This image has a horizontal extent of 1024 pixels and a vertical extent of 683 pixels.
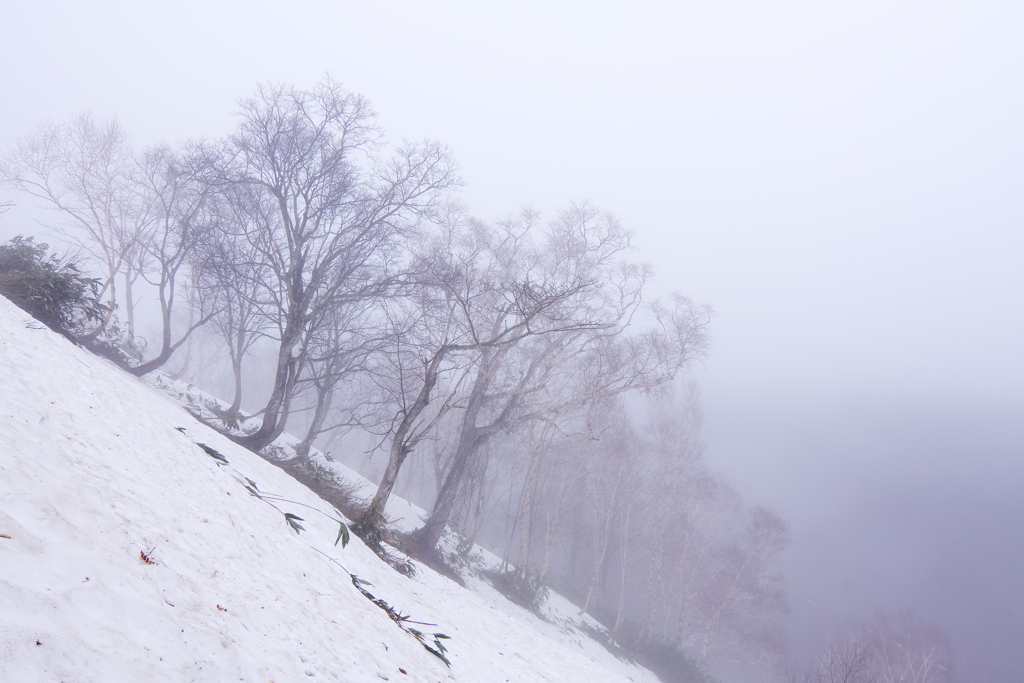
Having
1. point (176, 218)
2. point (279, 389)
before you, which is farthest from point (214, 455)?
point (176, 218)

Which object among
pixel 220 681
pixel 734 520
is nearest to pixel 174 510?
pixel 220 681

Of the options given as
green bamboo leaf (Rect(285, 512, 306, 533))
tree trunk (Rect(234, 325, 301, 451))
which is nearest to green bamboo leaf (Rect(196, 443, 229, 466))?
green bamboo leaf (Rect(285, 512, 306, 533))

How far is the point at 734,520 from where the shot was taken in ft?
96.7

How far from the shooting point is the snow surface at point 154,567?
2418 millimetres

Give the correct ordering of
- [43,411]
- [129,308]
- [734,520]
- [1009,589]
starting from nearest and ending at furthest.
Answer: [43,411] < [129,308] < [734,520] < [1009,589]

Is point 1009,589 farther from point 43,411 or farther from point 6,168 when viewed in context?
point 6,168

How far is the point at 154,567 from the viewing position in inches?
126

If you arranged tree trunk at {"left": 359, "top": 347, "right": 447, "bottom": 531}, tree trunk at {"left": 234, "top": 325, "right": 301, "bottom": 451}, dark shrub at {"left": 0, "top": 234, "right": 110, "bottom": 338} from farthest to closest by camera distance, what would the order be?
tree trunk at {"left": 234, "top": 325, "right": 301, "bottom": 451}, dark shrub at {"left": 0, "top": 234, "right": 110, "bottom": 338}, tree trunk at {"left": 359, "top": 347, "right": 447, "bottom": 531}

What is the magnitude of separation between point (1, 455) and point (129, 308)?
25.8 metres

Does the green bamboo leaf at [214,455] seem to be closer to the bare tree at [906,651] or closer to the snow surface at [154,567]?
the snow surface at [154,567]

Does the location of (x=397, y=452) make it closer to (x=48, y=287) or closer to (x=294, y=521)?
(x=294, y=521)

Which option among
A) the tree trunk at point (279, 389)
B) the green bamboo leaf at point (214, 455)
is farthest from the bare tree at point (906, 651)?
the green bamboo leaf at point (214, 455)

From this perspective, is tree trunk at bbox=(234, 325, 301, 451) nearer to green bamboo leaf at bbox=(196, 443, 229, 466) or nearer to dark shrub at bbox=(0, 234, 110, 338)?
dark shrub at bbox=(0, 234, 110, 338)

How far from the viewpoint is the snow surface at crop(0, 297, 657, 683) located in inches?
95.2
